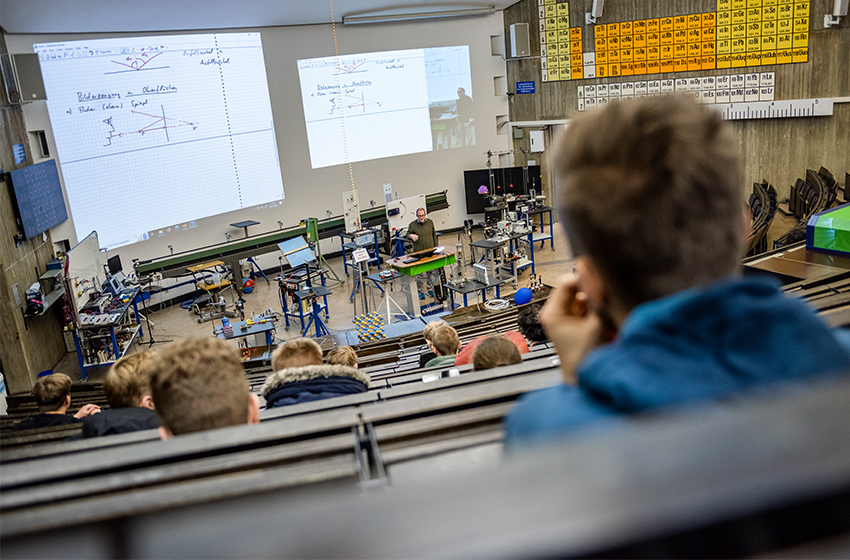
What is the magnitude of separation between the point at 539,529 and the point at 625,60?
40.3ft

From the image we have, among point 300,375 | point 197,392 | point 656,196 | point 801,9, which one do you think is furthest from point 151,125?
point 801,9

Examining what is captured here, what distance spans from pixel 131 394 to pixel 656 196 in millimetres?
2741

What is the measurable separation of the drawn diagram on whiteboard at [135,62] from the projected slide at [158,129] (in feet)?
0.05

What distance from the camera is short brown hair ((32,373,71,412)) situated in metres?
3.56

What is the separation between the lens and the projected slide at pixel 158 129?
843 centimetres

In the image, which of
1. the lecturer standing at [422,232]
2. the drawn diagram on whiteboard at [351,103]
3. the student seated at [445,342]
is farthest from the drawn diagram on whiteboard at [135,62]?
the student seated at [445,342]

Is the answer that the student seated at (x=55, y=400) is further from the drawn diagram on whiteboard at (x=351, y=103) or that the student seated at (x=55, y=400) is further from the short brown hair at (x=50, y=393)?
the drawn diagram on whiteboard at (x=351, y=103)

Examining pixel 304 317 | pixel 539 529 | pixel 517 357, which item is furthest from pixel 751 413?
pixel 304 317

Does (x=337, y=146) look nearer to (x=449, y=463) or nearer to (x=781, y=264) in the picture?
(x=781, y=264)

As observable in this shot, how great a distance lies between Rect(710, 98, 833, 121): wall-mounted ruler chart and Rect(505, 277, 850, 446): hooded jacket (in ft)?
33.6

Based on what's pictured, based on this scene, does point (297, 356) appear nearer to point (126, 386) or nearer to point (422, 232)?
point (126, 386)

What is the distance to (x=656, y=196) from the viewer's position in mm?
728

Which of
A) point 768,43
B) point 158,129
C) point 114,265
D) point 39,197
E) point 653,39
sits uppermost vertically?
point 653,39

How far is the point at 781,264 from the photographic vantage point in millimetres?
4570
